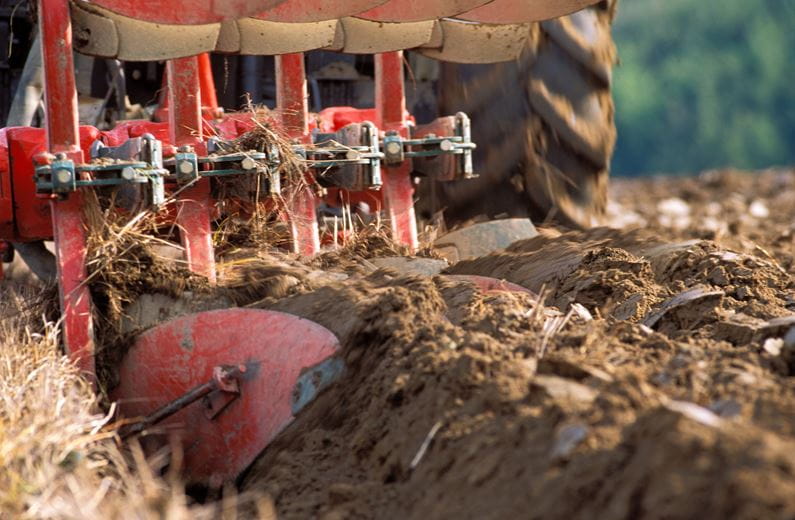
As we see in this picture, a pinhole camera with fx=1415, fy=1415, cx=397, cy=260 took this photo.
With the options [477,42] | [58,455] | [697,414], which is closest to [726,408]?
[697,414]

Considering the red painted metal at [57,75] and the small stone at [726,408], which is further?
the red painted metal at [57,75]

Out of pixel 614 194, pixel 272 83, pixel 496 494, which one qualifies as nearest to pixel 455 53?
pixel 272 83

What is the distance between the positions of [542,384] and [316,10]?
1.97 metres

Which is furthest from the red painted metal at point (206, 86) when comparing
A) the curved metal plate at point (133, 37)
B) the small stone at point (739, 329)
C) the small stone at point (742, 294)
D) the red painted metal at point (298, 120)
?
the small stone at point (739, 329)

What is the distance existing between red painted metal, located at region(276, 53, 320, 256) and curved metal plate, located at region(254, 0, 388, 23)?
0.60 ft

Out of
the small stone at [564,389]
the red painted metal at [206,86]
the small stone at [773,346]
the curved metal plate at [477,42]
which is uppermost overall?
the curved metal plate at [477,42]

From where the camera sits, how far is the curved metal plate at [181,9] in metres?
3.90

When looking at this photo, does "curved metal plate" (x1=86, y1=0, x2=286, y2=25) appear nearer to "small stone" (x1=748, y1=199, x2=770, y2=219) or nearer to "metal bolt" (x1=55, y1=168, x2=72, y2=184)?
"metal bolt" (x1=55, y1=168, x2=72, y2=184)

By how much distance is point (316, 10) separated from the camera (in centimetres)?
436

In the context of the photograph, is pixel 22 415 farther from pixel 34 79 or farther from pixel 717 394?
pixel 34 79

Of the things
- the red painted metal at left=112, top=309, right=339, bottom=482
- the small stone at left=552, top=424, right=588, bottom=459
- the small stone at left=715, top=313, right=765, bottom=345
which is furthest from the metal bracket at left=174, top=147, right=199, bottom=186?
the small stone at left=552, top=424, right=588, bottom=459

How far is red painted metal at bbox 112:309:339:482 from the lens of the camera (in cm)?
364

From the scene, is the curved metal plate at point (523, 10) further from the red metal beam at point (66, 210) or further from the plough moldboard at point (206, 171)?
the red metal beam at point (66, 210)

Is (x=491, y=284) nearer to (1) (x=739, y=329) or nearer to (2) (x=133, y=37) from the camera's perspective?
(1) (x=739, y=329)
